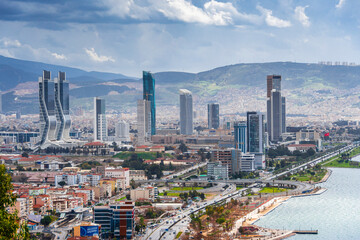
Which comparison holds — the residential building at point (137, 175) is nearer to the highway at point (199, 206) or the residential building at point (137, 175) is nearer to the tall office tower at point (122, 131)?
the highway at point (199, 206)

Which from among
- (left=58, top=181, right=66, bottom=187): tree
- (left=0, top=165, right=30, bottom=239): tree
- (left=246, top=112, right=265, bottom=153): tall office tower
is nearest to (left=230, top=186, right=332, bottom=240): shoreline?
(left=58, top=181, right=66, bottom=187): tree

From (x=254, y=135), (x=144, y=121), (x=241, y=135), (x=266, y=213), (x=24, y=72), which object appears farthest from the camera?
(x=24, y=72)

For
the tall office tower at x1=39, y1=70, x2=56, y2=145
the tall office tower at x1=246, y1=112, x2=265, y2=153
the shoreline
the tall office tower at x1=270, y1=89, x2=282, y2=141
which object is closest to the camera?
the shoreline

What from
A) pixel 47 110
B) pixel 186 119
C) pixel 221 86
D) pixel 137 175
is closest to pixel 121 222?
pixel 137 175

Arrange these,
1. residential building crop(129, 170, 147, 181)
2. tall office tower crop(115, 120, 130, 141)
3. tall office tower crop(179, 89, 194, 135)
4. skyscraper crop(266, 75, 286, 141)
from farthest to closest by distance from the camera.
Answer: tall office tower crop(179, 89, 194, 135), skyscraper crop(266, 75, 286, 141), tall office tower crop(115, 120, 130, 141), residential building crop(129, 170, 147, 181)

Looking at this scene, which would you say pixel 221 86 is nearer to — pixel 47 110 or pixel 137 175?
pixel 47 110

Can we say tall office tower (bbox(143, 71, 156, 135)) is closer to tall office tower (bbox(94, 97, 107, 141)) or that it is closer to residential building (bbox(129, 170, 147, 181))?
tall office tower (bbox(94, 97, 107, 141))
